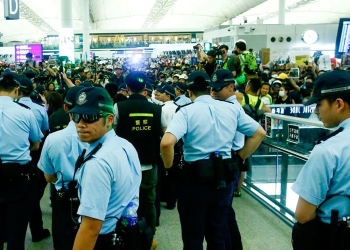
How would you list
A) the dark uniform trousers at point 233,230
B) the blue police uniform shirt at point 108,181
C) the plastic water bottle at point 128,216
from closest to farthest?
1. the blue police uniform shirt at point 108,181
2. the plastic water bottle at point 128,216
3. the dark uniform trousers at point 233,230

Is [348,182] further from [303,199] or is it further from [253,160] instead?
[253,160]

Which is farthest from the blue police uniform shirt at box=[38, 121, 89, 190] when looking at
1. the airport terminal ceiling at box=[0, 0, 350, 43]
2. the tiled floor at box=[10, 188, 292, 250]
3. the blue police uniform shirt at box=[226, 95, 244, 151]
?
the airport terminal ceiling at box=[0, 0, 350, 43]

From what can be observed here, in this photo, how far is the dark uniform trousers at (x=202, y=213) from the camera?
304cm

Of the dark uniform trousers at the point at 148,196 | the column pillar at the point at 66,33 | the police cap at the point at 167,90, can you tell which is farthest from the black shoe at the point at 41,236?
the column pillar at the point at 66,33

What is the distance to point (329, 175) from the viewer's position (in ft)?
6.21

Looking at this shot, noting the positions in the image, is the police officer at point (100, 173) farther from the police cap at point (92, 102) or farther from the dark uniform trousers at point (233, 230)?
the dark uniform trousers at point (233, 230)

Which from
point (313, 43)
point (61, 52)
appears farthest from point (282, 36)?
point (61, 52)

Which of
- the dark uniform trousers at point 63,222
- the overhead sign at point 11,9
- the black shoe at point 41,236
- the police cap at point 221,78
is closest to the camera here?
the dark uniform trousers at point 63,222

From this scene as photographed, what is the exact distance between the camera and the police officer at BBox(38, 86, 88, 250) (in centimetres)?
280

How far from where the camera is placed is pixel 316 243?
209cm

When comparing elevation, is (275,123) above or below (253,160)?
above

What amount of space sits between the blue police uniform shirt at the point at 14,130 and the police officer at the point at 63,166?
485mm

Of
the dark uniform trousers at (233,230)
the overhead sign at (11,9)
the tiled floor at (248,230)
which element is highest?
the overhead sign at (11,9)

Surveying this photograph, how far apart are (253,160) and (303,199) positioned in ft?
13.5
